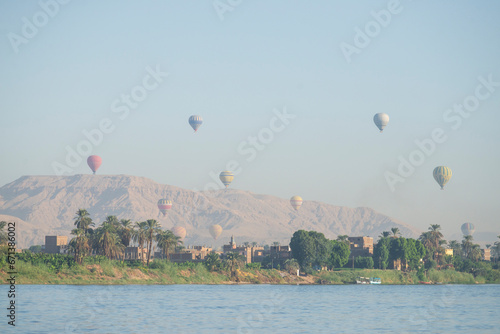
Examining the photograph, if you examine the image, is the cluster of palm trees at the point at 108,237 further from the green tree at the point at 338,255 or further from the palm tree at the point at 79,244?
the green tree at the point at 338,255

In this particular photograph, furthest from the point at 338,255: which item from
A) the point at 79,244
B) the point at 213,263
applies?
the point at 79,244

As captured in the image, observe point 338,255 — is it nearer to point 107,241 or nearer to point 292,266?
point 292,266

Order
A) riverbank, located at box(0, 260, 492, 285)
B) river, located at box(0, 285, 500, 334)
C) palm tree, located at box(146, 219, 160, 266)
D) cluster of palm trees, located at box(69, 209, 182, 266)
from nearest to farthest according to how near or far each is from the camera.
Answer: river, located at box(0, 285, 500, 334) → riverbank, located at box(0, 260, 492, 285) → cluster of palm trees, located at box(69, 209, 182, 266) → palm tree, located at box(146, 219, 160, 266)

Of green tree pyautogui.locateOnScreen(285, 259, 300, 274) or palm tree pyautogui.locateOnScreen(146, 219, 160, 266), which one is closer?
palm tree pyautogui.locateOnScreen(146, 219, 160, 266)

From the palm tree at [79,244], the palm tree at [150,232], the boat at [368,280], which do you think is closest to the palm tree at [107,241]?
the palm tree at [79,244]

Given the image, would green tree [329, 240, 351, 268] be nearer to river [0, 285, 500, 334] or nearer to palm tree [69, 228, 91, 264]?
palm tree [69, 228, 91, 264]

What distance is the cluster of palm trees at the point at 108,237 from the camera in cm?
13225

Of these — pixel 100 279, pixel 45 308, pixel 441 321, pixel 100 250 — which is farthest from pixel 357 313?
pixel 100 250

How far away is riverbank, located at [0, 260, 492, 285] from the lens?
402ft

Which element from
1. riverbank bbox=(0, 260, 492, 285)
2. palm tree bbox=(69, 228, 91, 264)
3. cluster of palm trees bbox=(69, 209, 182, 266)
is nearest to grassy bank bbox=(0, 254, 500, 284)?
riverbank bbox=(0, 260, 492, 285)

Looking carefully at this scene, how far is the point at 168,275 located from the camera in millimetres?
150375

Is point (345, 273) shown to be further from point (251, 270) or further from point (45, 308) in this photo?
point (45, 308)

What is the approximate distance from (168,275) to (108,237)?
17.3 meters

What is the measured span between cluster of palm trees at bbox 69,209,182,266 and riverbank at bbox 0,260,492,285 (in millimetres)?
3080
